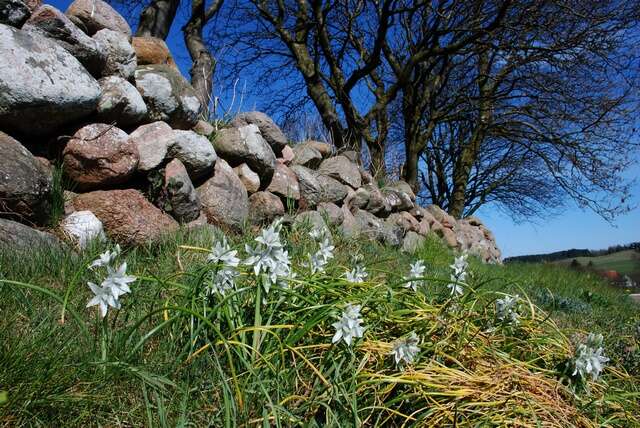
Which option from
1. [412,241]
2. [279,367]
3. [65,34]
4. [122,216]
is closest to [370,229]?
[412,241]

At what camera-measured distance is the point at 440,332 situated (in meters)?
1.69

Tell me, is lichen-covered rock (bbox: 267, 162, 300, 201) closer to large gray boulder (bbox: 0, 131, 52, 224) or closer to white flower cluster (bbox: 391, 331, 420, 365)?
large gray boulder (bbox: 0, 131, 52, 224)

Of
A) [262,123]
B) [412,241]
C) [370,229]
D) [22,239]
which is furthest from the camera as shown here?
[412,241]

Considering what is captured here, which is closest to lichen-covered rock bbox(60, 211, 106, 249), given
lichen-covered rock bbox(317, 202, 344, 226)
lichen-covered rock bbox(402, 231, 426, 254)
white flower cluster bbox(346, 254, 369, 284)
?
white flower cluster bbox(346, 254, 369, 284)

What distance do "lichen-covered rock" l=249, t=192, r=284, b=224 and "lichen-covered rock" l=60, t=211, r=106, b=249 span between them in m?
1.41

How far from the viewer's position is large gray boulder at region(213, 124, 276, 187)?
4.11 metres

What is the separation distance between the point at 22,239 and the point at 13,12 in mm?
1385

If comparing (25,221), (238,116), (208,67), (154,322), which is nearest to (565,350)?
(154,322)

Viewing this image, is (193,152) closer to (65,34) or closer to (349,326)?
(65,34)

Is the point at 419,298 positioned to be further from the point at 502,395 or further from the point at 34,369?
the point at 34,369

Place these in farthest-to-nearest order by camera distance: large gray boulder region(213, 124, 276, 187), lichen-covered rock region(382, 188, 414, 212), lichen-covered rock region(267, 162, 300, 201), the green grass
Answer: lichen-covered rock region(382, 188, 414, 212)
lichen-covered rock region(267, 162, 300, 201)
large gray boulder region(213, 124, 276, 187)
the green grass

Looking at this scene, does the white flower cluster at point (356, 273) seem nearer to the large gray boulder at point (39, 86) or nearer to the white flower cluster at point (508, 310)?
the white flower cluster at point (508, 310)

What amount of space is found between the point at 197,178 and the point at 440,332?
2.56 meters

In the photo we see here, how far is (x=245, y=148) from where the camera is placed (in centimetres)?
411
